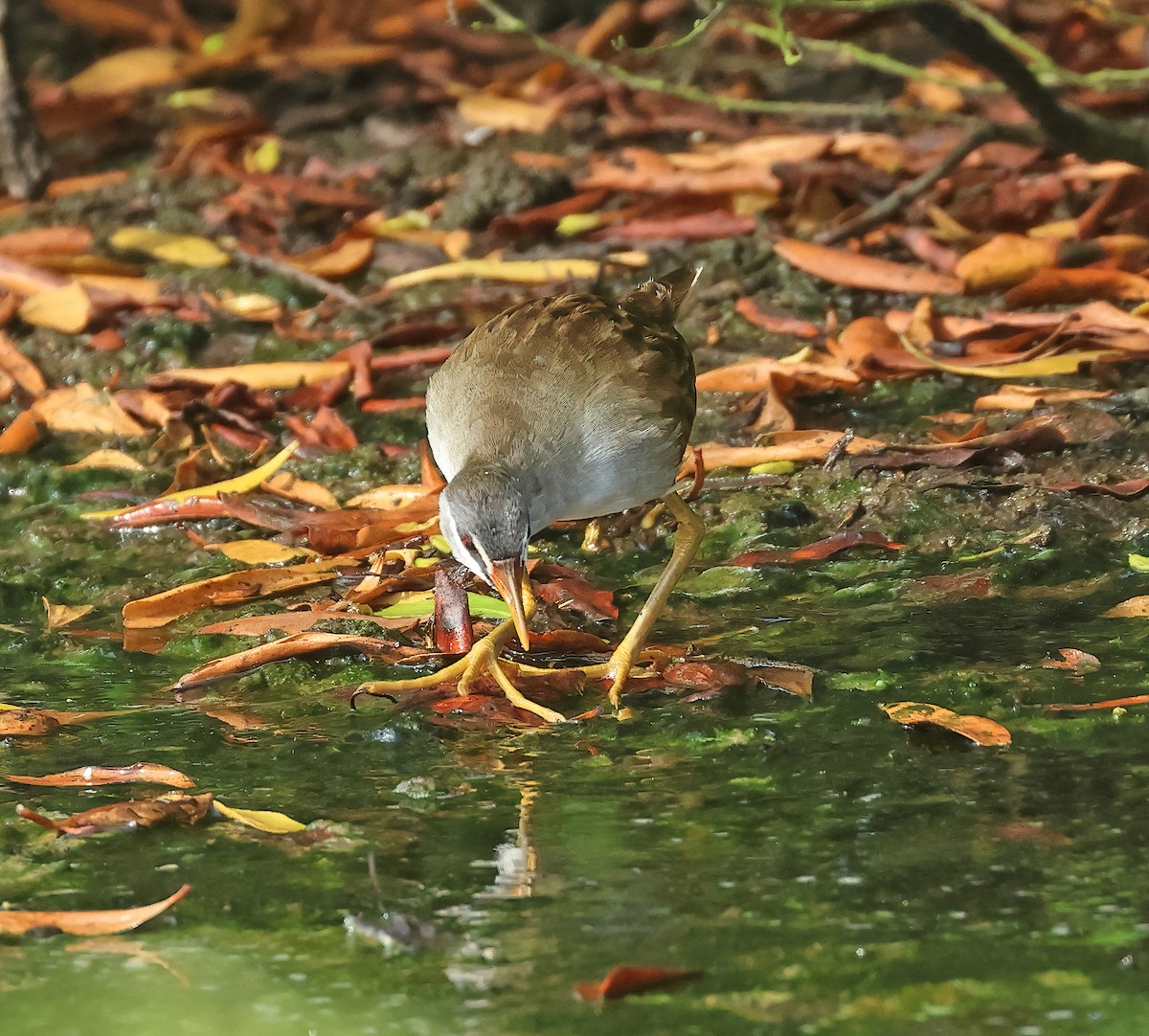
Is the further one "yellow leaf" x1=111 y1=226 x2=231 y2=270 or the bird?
"yellow leaf" x1=111 y1=226 x2=231 y2=270

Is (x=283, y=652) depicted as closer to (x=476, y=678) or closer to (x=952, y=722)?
(x=476, y=678)

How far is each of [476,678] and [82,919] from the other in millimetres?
1403

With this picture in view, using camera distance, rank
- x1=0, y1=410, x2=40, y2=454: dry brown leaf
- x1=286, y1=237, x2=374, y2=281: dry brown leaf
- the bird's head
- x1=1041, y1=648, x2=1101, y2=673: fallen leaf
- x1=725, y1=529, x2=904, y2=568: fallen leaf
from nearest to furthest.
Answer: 1. x1=1041, y1=648, x2=1101, y2=673: fallen leaf
2. the bird's head
3. x1=725, y1=529, x2=904, y2=568: fallen leaf
4. x1=0, y1=410, x2=40, y2=454: dry brown leaf
5. x1=286, y1=237, x2=374, y2=281: dry brown leaf

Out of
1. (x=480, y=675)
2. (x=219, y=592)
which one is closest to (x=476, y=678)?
(x=480, y=675)

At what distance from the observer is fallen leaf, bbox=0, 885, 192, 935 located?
2836 mm

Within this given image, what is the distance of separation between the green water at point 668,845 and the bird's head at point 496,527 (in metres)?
0.33

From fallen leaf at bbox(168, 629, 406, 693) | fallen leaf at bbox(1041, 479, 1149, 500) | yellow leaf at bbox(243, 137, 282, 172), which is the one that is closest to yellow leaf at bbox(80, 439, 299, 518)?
fallen leaf at bbox(168, 629, 406, 693)

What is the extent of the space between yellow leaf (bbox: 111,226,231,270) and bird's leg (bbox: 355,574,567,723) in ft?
12.0

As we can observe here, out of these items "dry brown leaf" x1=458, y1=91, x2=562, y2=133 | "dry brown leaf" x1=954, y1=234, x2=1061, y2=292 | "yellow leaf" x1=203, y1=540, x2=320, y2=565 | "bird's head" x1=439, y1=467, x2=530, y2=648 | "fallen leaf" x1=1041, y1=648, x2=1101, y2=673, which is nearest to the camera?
"fallen leaf" x1=1041, y1=648, x2=1101, y2=673

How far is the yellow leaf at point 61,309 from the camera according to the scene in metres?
6.83

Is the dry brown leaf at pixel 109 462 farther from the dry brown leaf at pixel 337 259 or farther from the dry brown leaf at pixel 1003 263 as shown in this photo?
the dry brown leaf at pixel 1003 263

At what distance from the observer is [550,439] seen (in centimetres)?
425

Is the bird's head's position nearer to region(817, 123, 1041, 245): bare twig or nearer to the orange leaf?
the orange leaf

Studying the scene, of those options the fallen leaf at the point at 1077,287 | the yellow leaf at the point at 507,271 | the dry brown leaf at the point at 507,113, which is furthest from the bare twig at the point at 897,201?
the dry brown leaf at the point at 507,113
